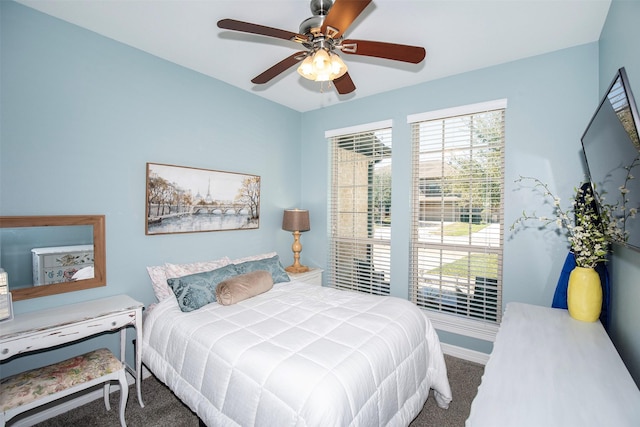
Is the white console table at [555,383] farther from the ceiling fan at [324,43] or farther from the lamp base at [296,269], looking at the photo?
the lamp base at [296,269]

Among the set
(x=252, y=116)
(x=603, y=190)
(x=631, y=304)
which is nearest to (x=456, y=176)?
(x=603, y=190)

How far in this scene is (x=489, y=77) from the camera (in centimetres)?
272

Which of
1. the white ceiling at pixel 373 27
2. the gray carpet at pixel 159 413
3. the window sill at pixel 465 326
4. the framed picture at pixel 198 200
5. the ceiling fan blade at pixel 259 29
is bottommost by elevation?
the gray carpet at pixel 159 413

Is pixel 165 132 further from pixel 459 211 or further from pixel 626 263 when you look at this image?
pixel 626 263

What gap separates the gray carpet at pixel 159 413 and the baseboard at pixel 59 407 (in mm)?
37

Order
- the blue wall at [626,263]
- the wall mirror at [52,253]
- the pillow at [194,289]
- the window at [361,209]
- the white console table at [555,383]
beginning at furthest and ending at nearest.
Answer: the window at [361,209]
the pillow at [194,289]
the wall mirror at [52,253]
the blue wall at [626,263]
the white console table at [555,383]

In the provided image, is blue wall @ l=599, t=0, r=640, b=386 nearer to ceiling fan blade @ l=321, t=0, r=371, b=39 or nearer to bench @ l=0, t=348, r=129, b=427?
ceiling fan blade @ l=321, t=0, r=371, b=39

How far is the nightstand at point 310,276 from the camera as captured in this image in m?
3.48

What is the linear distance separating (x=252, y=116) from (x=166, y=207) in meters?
1.45

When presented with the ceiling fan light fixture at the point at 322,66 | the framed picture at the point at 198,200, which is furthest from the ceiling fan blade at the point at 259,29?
the framed picture at the point at 198,200

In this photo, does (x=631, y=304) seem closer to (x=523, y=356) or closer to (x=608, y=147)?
(x=523, y=356)

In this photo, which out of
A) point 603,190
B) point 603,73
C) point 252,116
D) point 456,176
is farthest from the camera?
point 252,116

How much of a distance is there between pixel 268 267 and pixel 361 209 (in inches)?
54.7

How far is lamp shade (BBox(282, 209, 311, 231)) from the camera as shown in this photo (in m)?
3.60
